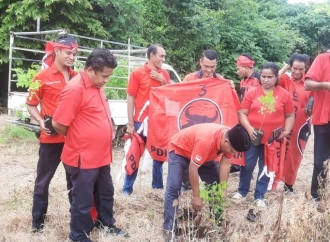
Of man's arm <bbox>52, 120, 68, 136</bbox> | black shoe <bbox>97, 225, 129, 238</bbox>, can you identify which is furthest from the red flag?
man's arm <bbox>52, 120, 68, 136</bbox>

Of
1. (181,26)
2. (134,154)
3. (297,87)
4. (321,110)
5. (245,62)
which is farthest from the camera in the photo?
(181,26)

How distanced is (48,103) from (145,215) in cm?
149

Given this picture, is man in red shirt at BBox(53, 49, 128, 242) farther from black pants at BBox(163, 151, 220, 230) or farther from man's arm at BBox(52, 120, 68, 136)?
black pants at BBox(163, 151, 220, 230)

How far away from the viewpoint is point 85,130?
3822mm

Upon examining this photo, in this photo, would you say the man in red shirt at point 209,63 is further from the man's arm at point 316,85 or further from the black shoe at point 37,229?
the black shoe at point 37,229

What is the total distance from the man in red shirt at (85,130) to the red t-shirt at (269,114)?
6.35 ft

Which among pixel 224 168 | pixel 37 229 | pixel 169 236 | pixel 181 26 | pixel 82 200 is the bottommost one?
pixel 37 229

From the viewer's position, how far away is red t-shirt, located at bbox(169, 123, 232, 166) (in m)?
3.76

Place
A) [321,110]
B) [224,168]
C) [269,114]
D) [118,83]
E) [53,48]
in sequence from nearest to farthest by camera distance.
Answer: [224,168] < [53,48] < [321,110] < [269,114] < [118,83]

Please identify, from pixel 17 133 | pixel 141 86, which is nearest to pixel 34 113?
pixel 141 86

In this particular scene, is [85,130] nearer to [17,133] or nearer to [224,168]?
[224,168]

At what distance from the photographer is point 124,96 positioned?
9281 millimetres

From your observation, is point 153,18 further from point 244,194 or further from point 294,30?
point 244,194

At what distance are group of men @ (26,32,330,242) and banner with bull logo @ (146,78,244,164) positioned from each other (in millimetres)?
988
